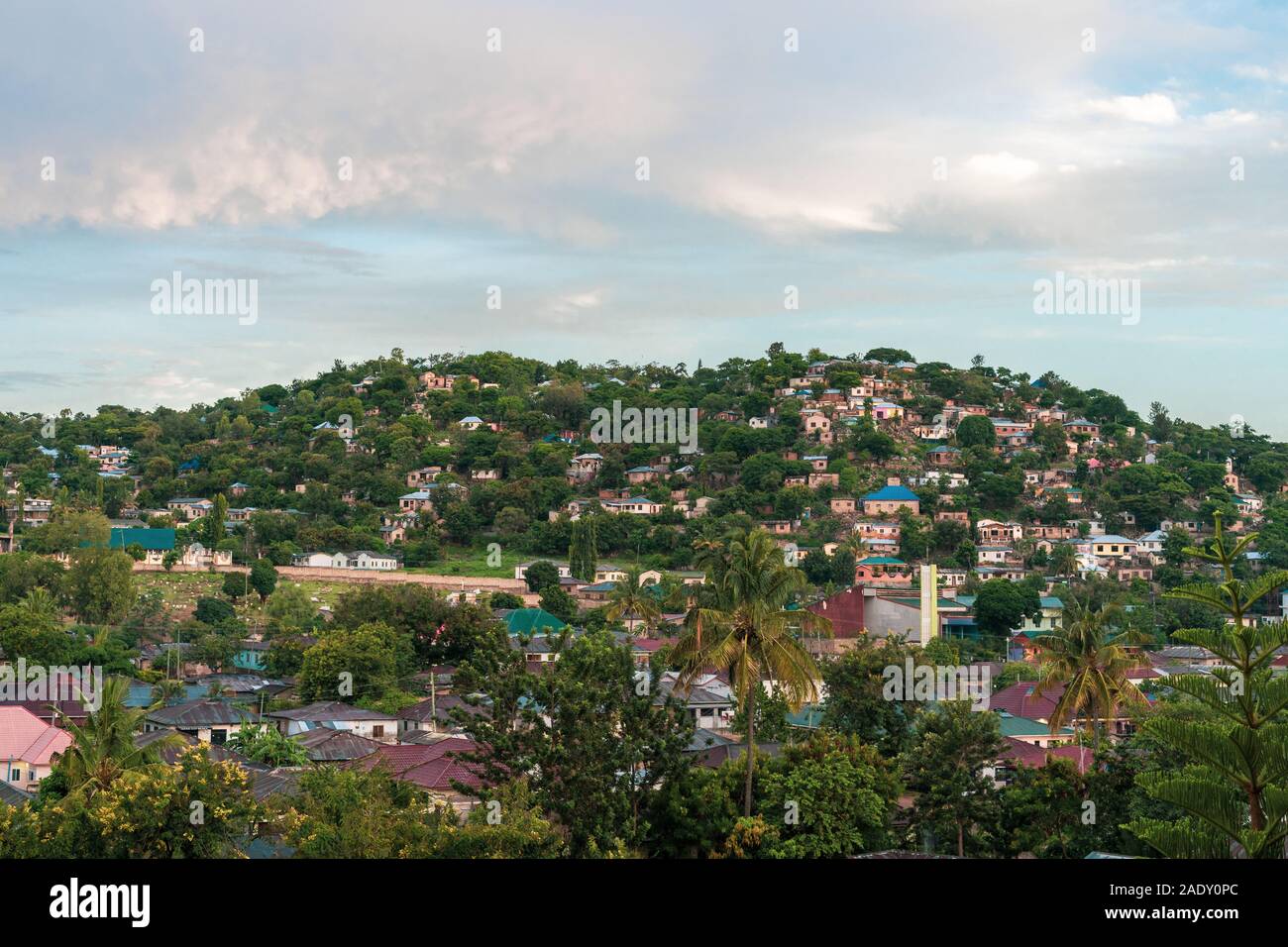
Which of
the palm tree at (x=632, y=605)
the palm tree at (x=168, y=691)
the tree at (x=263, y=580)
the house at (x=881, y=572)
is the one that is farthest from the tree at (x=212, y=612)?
the house at (x=881, y=572)

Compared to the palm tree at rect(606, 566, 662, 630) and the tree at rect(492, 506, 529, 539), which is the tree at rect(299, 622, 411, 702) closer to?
the palm tree at rect(606, 566, 662, 630)

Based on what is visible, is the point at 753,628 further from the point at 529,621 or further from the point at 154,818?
the point at 529,621

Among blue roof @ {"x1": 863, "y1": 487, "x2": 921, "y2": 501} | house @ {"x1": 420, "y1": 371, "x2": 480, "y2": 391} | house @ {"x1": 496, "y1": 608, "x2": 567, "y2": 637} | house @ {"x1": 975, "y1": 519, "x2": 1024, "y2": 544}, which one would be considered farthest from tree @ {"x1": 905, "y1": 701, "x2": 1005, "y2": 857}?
house @ {"x1": 420, "y1": 371, "x2": 480, "y2": 391}

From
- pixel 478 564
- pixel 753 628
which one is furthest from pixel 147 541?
pixel 753 628

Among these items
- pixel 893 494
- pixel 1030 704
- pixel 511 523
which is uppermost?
pixel 893 494

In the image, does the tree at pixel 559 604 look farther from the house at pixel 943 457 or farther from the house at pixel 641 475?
the house at pixel 943 457
